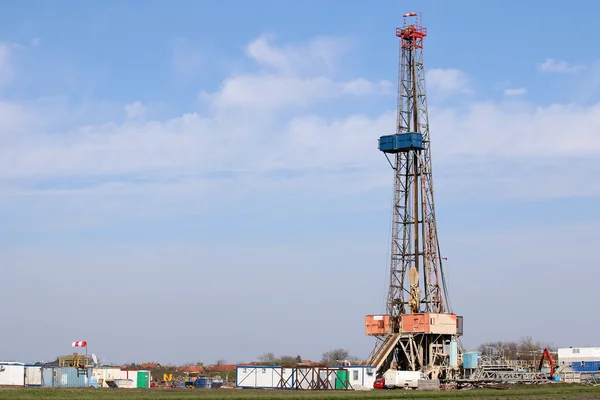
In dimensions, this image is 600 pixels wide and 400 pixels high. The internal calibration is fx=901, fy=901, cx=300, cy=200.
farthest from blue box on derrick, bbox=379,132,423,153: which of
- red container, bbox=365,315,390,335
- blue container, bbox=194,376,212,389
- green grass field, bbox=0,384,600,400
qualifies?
green grass field, bbox=0,384,600,400

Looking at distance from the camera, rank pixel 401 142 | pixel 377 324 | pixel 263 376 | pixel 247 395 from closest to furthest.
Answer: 1. pixel 247 395
2. pixel 263 376
3. pixel 377 324
4. pixel 401 142

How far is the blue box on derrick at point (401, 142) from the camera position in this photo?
79.4 metres

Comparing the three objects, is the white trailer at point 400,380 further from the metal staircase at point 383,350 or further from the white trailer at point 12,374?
the white trailer at point 12,374

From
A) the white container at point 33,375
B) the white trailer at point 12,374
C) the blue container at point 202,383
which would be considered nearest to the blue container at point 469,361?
the blue container at point 202,383

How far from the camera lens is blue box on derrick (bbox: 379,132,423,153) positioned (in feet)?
261

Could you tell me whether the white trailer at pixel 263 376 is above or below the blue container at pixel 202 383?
above

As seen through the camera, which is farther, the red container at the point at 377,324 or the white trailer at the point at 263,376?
the red container at the point at 377,324

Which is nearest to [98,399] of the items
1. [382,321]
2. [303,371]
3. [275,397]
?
[275,397]

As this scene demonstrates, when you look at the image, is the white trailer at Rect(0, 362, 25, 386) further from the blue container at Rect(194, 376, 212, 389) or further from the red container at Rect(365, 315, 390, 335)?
the red container at Rect(365, 315, 390, 335)

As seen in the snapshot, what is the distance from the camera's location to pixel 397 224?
265ft

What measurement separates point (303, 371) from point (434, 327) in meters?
14.6

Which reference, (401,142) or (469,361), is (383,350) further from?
(401,142)

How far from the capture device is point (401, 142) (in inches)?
3142

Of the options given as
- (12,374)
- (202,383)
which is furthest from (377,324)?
(12,374)
